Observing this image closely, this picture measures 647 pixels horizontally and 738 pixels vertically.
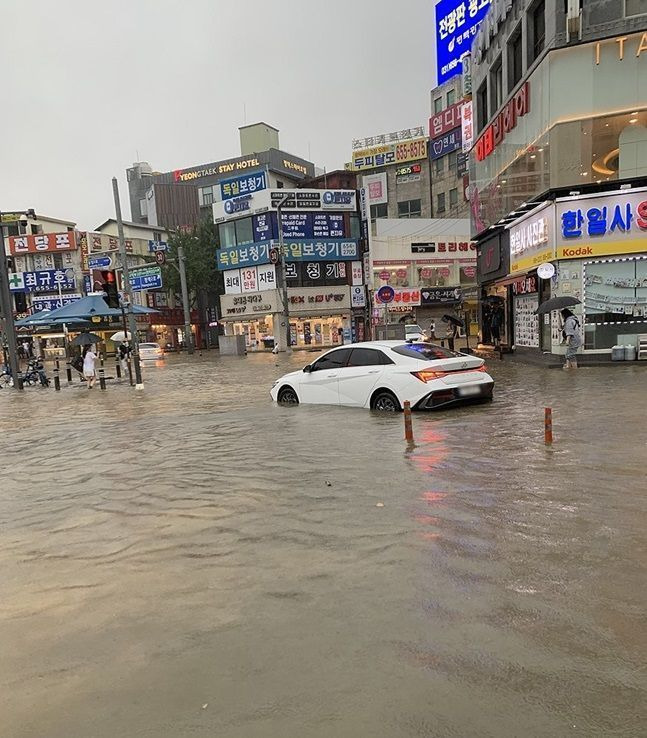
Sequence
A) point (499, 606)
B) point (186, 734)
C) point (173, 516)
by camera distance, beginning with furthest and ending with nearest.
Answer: point (173, 516)
point (499, 606)
point (186, 734)

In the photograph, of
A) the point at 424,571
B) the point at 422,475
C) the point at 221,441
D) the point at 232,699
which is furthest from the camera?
the point at 221,441

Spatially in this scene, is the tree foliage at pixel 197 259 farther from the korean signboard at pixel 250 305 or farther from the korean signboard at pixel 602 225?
the korean signboard at pixel 602 225

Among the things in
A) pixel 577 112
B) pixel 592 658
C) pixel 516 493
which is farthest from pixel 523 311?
pixel 592 658

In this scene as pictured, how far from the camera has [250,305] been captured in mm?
48250

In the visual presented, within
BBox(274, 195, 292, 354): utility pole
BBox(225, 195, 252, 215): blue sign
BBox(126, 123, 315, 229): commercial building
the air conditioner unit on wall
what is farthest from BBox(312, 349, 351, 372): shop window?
BBox(126, 123, 315, 229): commercial building

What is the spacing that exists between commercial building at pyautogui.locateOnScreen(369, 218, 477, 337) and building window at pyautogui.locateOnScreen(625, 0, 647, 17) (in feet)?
99.5

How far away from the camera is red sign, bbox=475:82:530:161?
19.8 metres

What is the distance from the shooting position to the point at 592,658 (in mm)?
3010

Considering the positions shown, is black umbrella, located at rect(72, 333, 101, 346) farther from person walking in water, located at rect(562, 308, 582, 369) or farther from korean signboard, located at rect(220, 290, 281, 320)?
korean signboard, located at rect(220, 290, 281, 320)

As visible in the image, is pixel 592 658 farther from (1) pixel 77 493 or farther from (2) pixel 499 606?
(1) pixel 77 493

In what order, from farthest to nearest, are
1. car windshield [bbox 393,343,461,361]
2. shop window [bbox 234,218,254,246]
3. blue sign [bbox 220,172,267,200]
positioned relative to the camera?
blue sign [bbox 220,172,267,200], shop window [bbox 234,218,254,246], car windshield [bbox 393,343,461,361]

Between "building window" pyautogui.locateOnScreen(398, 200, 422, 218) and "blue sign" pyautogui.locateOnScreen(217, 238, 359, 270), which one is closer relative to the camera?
"blue sign" pyautogui.locateOnScreen(217, 238, 359, 270)

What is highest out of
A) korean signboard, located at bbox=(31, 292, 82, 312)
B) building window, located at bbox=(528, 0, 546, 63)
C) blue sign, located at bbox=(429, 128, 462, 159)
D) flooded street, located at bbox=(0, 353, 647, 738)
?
blue sign, located at bbox=(429, 128, 462, 159)

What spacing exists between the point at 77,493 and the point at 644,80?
19690mm
